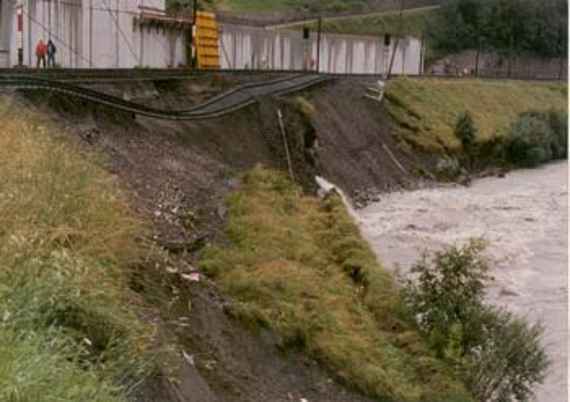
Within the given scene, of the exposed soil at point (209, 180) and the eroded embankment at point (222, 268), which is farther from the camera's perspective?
the eroded embankment at point (222, 268)

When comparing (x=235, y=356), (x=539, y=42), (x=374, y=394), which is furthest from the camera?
(x=539, y=42)

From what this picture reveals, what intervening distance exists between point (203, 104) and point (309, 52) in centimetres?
3151

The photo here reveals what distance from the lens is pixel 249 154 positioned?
86.1 feet

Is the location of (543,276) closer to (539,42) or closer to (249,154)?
(249,154)

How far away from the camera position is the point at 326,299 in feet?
50.7

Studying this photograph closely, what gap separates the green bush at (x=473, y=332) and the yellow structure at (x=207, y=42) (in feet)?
86.3

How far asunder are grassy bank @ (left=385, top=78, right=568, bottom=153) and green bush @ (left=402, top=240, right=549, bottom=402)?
93.9 feet

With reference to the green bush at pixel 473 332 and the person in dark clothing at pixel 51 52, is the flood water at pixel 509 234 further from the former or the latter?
the person in dark clothing at pixel 51 52

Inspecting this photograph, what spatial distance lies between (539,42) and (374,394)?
314 feet

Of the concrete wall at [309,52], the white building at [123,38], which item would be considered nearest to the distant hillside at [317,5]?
the concrete wall at [309,52]

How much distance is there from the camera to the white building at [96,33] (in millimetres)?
31422

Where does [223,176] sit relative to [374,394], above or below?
above

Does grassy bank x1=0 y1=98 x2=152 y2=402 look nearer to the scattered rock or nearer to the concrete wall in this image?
the scattered rock

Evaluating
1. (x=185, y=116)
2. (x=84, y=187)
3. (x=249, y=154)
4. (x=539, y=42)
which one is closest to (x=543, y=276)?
(x=249, y=154)
